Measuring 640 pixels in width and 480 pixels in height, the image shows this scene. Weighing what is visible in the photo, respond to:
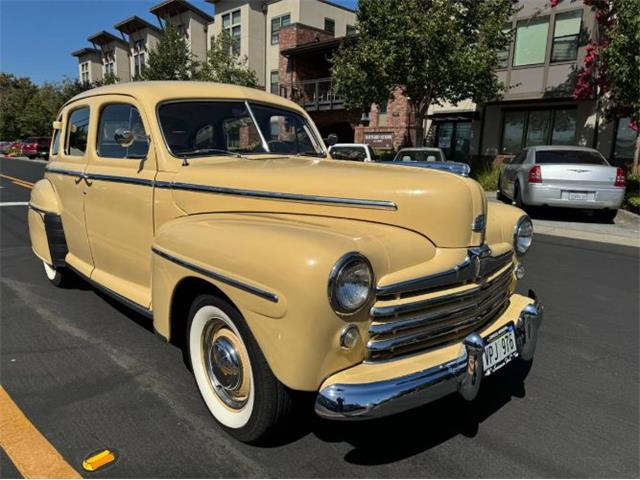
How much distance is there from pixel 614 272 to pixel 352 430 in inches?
195

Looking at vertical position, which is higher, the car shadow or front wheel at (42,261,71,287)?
front wheel at (42,261,71,287)

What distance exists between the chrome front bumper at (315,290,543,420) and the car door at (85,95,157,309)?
169 centimetres

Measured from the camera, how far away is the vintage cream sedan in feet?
6.59

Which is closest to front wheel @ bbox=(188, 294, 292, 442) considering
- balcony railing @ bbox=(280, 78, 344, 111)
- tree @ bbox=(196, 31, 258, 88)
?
balcony railing @ bbox=(280, 78, 344, 111)

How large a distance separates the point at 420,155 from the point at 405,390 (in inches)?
421

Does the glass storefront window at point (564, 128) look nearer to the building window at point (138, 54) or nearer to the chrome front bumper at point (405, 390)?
the chrome front bumper at point (405, 390)

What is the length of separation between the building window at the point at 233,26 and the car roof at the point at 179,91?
2659 cm

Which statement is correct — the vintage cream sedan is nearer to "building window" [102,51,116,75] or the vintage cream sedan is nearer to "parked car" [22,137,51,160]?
"parked car" [22,137,51,160]

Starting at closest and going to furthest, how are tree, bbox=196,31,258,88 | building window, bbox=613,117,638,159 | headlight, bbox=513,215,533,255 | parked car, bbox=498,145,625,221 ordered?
headlight, bbox=513,215,533,255 → parked car, bbox=498,145,625,221 → building window, bbox=613,117,638,159 → tree, bbox=196,31,258,88

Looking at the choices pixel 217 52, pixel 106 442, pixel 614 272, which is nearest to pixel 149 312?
pixel 106 442

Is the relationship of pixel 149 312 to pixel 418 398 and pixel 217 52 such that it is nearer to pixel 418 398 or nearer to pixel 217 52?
pixel 418 398

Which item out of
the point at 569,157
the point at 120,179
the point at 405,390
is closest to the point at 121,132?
the point at 120,179

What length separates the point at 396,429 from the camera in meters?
2.57

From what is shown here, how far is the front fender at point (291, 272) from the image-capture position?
6.41 feet
